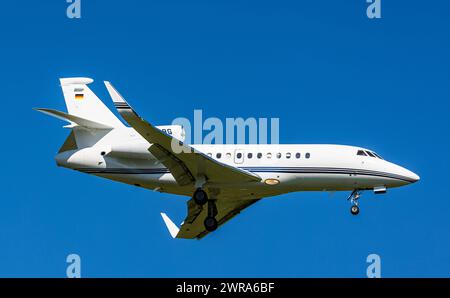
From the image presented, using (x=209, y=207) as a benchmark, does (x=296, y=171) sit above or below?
above

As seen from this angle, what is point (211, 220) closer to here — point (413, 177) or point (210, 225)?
point (210, 225)

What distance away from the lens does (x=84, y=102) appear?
121 feet

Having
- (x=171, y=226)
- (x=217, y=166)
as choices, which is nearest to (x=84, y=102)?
(x=171, y=226)

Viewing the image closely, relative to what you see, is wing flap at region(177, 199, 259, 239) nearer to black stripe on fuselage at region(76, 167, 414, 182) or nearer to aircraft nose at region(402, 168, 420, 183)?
black stripe on fuselage at region(76, 167, 414, 182)

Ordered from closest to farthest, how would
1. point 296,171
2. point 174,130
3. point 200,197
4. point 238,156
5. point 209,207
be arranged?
point 174,130, point 200,197, point 296,171, point 238,156, point 209,207

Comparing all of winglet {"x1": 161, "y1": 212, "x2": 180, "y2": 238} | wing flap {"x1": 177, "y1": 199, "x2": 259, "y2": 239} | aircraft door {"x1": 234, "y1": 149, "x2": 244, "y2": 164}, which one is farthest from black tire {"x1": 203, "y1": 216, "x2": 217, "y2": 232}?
winglet {"x1": 161, "y1": 212, "x2": 180, "y2": 238}

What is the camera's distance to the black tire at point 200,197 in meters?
33.5

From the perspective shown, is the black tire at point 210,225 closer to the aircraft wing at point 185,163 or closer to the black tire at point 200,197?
the black tire at point 200,197

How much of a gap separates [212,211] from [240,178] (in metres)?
1.94

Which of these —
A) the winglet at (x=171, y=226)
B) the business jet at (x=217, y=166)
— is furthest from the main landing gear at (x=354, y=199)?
the winglet at (x=171, y=226)

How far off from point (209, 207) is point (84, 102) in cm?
640

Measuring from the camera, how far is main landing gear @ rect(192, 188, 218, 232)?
33.5m

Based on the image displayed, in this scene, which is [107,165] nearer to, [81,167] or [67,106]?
[81,167]
